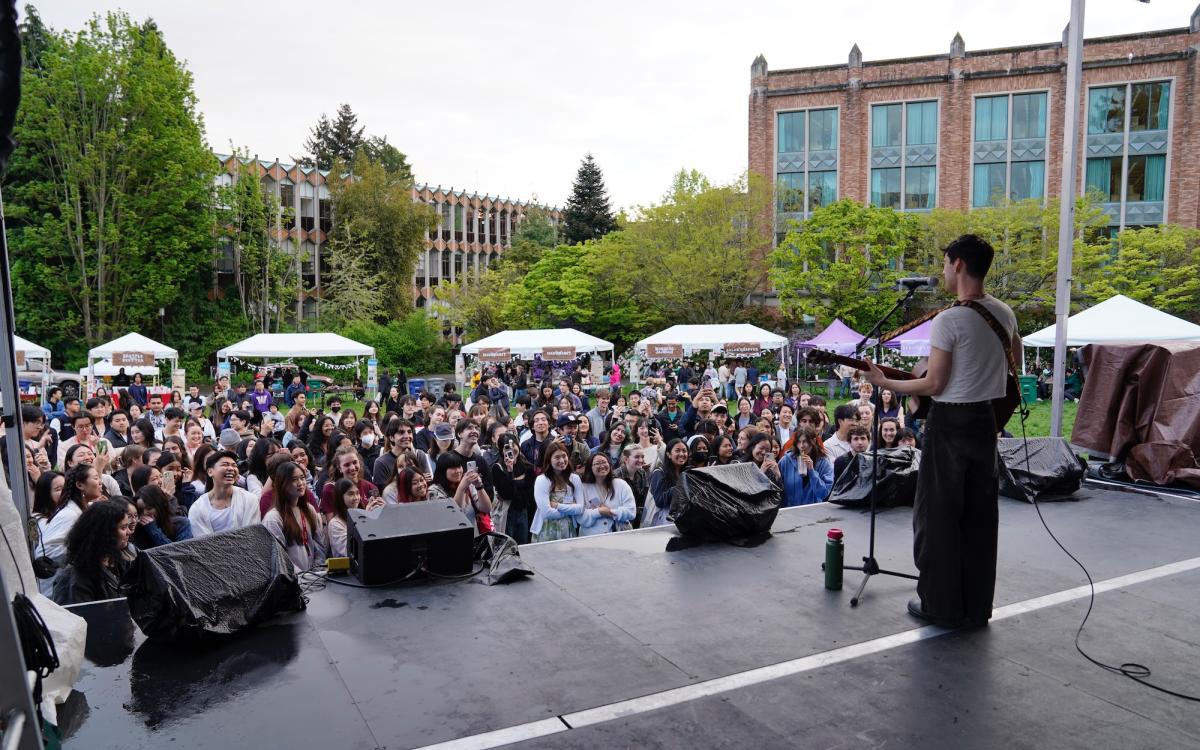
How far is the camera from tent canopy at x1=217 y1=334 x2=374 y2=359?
21.7 metres

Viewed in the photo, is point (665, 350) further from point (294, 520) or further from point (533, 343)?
point (294, 520)

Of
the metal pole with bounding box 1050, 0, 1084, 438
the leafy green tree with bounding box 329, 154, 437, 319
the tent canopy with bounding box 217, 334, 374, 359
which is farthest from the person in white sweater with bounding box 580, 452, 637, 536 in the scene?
the leafy green tree with bounding box 329, 154, 437, 319

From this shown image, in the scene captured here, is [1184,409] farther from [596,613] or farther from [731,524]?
[596,613]

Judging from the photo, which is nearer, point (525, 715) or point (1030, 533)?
point (525, 715)

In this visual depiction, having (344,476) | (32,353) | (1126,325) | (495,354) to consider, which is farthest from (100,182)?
(1126,325)

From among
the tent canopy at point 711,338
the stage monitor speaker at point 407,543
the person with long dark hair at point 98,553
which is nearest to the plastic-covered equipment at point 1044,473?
the stage monitor speaker at point 407,543

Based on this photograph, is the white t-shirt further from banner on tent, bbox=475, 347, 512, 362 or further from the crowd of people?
banner on tent, bbox=475, 347, 512, 362

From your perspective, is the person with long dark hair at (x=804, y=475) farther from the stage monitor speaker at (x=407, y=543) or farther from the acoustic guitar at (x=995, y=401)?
the stage monitor speaker at (x=407, y=543)

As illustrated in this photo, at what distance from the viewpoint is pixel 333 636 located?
4.19 metres

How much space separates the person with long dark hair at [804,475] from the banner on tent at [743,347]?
1676 cm

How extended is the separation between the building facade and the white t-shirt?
41942 mm

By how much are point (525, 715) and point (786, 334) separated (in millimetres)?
39623

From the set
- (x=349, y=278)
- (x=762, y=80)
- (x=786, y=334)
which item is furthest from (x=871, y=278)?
(x=349, y=278)

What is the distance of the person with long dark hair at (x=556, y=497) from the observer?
7180mm
